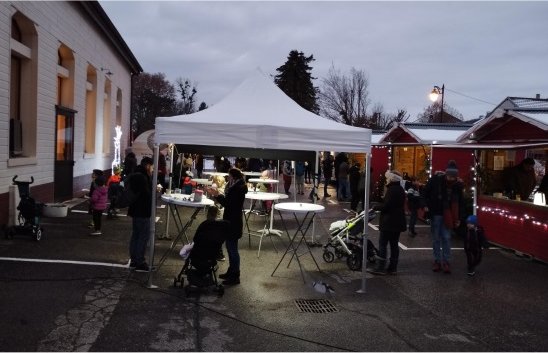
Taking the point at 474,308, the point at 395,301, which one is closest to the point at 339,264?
the point at 395,301

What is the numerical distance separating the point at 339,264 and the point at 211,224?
3182 millimetres

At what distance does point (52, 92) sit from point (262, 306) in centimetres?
960

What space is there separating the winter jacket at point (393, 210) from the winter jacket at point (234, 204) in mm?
2293

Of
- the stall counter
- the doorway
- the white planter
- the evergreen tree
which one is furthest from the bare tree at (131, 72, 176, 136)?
the stall counter

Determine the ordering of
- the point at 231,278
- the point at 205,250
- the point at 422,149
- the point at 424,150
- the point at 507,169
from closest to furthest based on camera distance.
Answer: the point at 205,250 < the point at 231,278 < the point at 507,169 < the point at 424,150 < the point at 422,149

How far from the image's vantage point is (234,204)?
23.4 ft

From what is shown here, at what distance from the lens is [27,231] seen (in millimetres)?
8977

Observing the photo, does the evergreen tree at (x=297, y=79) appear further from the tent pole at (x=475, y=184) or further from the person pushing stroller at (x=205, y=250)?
the person pushing stroller at (x=205, y=250)

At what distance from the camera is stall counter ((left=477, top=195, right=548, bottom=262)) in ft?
30.1

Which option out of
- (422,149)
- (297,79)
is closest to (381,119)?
(297,79)

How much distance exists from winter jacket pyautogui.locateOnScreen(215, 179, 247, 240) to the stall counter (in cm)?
568

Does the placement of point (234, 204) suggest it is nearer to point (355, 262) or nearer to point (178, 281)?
point (178, 281)

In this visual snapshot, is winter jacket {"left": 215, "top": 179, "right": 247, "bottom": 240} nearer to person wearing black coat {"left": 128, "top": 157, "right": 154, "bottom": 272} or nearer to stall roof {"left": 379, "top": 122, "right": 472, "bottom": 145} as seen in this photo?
person wearing black coat {"left": 128, "top": 157, "right": 154, "bottom": 272}

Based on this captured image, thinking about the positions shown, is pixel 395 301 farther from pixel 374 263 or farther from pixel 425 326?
pixel 374 263
